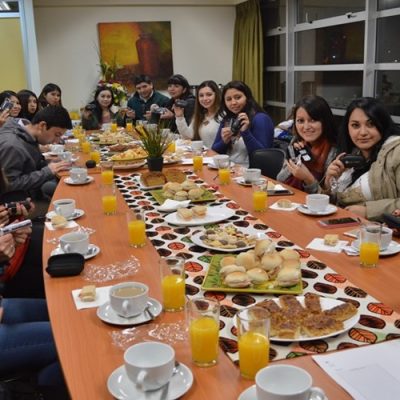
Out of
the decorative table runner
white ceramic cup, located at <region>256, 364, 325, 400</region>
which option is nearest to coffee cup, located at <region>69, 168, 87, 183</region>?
the decorative table runner

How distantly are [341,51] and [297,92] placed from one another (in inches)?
49.7

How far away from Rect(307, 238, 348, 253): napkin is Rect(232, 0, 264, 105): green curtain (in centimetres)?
584

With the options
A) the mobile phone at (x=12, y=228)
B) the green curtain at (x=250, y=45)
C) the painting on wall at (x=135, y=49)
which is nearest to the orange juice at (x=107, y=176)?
the mobile phone at (x=12, y=228)

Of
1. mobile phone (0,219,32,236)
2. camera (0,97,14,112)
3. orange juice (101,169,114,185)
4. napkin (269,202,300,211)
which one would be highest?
camera (0,97,14,112)

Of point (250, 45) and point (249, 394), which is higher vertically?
point (250, 45)

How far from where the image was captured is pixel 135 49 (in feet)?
24.0

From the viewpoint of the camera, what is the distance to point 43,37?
705 centimetres

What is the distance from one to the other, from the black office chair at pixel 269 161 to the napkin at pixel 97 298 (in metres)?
1.96

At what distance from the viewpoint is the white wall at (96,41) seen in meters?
7.07

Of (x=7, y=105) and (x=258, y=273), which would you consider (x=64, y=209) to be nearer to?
(x=258, y=273)

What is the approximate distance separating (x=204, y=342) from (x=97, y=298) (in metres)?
0.46

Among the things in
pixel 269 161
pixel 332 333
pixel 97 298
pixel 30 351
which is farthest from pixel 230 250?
pixel 269 161

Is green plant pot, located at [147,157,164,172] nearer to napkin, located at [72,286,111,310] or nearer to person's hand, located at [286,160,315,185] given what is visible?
person's hand, located at [286,160,315,185]

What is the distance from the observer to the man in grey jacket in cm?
322
